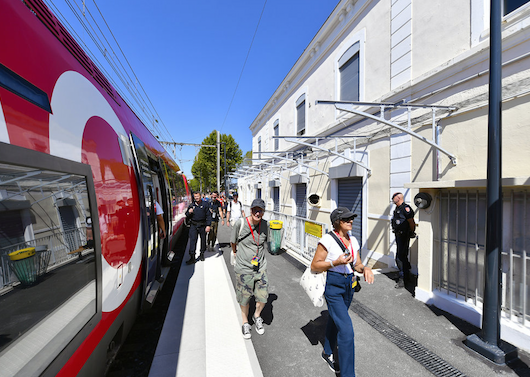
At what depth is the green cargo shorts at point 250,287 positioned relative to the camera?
10.5ft

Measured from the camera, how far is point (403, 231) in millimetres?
4688

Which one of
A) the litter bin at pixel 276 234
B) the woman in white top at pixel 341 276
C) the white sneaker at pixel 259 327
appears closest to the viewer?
the woman in white top at pixel 341 276

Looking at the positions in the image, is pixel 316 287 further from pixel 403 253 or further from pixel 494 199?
pixel 403 253

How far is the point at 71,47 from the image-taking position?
82.9 inches

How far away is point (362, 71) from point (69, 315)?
8.01 metres

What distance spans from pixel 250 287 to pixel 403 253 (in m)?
3.20

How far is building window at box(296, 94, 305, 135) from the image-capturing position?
11.4 meters

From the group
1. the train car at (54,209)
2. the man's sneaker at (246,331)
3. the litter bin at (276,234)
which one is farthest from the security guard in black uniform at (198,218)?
the train car at (54,209)

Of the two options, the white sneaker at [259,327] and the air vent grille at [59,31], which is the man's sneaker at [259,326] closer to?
the white sneaker at [259,327]

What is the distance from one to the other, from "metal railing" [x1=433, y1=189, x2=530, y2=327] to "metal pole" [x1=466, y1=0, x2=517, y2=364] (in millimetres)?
452

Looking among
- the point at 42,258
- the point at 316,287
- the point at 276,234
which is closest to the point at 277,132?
the point at 276,234

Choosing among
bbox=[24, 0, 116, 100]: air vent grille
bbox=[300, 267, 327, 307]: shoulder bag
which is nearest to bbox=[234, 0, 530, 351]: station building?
bbox=[300, 267, 327, 307]: shoulder bag

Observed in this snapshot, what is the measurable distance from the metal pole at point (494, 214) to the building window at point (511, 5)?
6.04ft

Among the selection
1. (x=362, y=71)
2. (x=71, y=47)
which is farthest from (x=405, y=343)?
(x=362, y=71)
